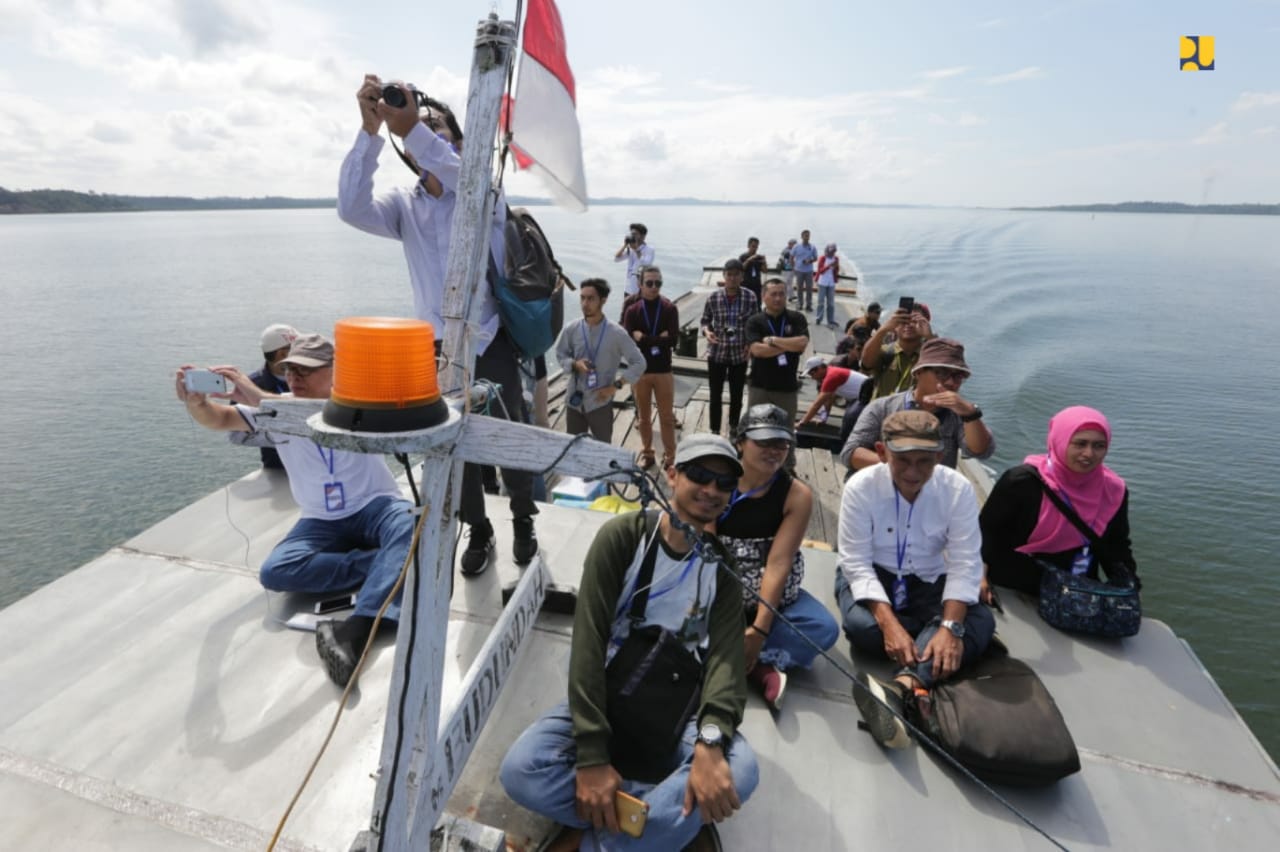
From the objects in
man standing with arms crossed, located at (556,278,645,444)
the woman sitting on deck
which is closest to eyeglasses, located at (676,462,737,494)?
the woman sitting on deck

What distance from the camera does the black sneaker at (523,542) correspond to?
11.9 feet

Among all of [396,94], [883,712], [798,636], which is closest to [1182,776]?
[883,712]

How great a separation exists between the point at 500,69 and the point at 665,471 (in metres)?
4.75

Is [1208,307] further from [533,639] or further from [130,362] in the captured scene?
[130,362]

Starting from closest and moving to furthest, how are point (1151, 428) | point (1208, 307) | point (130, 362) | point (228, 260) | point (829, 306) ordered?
point (1151, 428) → point (829, 306) → point (130, 362) → point (1208, 307) → point (228, 260)

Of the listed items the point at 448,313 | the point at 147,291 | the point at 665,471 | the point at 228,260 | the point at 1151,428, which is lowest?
the point at 1151,428

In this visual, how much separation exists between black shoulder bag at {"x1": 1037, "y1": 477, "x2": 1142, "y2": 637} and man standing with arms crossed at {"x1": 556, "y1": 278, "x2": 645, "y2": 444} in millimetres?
3157

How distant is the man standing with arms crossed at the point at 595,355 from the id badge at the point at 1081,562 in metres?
3.33

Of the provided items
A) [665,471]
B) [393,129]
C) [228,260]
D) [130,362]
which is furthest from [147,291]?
[393,129]

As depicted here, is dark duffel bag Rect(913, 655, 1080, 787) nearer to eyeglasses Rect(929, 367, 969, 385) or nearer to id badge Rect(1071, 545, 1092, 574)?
id badge Rect(1071, 545, 1092, 574)

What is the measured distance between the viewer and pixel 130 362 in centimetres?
1653

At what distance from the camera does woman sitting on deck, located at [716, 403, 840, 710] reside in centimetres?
280

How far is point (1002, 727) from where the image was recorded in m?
2.38

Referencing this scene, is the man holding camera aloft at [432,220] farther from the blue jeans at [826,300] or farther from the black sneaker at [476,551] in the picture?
the blue jeans at [826,300]
